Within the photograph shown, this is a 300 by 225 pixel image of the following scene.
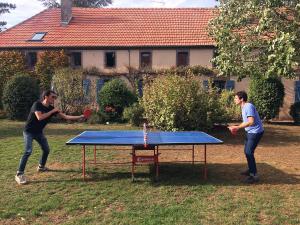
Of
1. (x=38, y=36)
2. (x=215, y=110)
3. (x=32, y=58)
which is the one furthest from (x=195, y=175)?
(x=38, y=36)

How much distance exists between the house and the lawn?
17055 millimetres

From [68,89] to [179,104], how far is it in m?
9.23

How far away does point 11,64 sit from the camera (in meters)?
28.0

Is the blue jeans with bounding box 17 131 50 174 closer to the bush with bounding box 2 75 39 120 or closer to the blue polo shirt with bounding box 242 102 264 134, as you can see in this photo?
the blue polo shirt with bounding box 242 102 264 134

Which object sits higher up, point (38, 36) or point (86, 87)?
point (38, 36)

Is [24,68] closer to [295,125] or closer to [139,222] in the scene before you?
[295,125]

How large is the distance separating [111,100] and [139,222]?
53.3 ft

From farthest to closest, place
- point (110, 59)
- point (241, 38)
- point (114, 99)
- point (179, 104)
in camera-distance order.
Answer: point (110, 59)
point (114, 99)
point (241, 38)
point (179, 104)

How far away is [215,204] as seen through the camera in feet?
23.0

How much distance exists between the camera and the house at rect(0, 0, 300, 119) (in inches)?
1112

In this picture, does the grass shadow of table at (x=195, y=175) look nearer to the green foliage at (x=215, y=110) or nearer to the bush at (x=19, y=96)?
the green foliage at (x=215, y=110)

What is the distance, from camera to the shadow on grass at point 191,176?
8.59m

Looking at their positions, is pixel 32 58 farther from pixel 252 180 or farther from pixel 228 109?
pixel 252 180

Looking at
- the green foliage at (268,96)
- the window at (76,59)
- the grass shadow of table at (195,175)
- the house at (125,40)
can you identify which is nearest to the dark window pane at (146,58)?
the house at (125,40)
